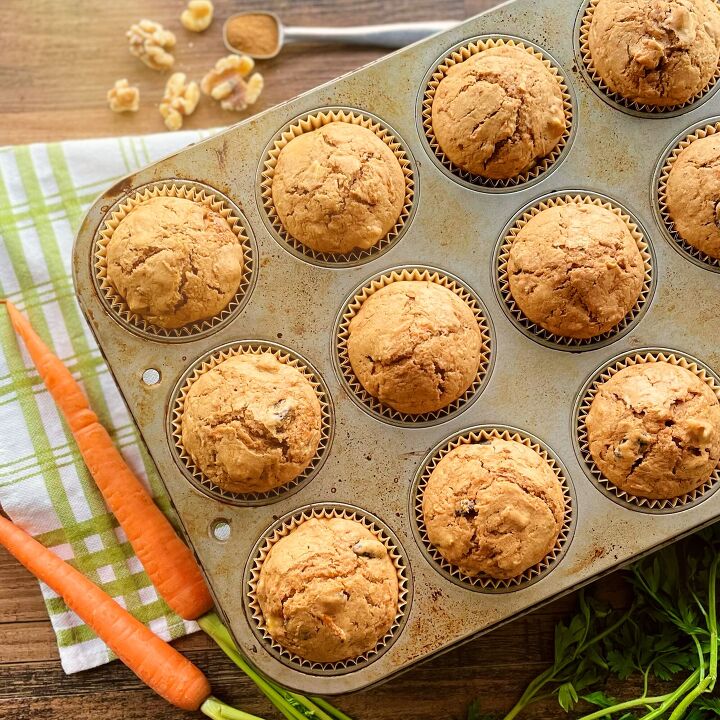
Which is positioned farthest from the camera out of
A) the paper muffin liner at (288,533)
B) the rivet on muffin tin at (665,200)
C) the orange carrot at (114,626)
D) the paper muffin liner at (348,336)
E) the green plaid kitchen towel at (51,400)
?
the green plaid kitchen towel at (51,400)

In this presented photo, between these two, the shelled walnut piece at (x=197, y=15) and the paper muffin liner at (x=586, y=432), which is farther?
the shelled walnut piece at (x=197, y=15)

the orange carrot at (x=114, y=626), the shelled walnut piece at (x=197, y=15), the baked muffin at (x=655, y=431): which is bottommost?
the orange carrot at (x=114, y=626)

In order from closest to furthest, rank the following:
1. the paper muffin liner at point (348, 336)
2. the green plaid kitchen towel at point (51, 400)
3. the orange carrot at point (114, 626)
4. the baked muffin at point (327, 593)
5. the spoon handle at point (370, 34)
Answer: the baked muffin at point (327, 593) < the paper muffin liner at point (348, 336) < the orange carrot at point (114, 626) < the green plaid kitchen towel at point (51, 400) < the spoon handle at point (370, 34)

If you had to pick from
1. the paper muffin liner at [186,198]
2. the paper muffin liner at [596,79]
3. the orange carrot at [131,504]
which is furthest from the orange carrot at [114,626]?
the paper muffin liner at [596,79]

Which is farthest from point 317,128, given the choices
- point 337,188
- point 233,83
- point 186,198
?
point 233,83

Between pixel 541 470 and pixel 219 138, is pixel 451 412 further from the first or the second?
pixel 219 138

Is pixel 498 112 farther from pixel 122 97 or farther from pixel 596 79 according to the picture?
pixel 122 97

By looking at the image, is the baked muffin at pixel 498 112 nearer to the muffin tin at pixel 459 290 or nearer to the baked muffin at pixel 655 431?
the muffin tin at pixel 459 290

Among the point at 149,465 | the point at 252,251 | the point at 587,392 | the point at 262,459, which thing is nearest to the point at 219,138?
the point at 252,251
